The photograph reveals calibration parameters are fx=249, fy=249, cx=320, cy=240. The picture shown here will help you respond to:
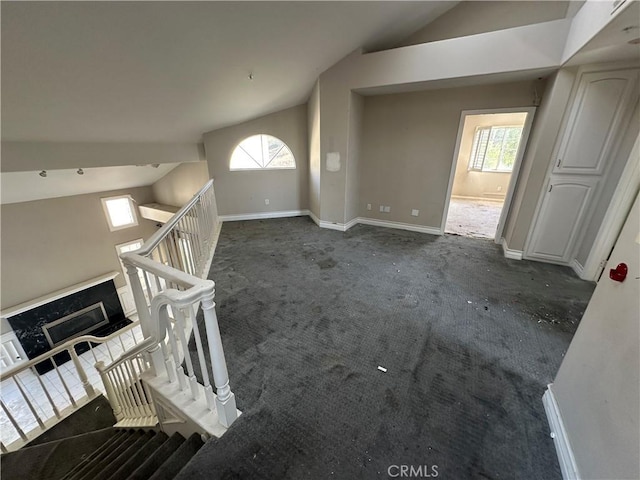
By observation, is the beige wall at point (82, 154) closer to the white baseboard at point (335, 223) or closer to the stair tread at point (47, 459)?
the white baseboard at point (335, 223)

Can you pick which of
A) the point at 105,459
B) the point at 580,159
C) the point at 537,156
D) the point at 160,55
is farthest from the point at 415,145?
the point at 105,459

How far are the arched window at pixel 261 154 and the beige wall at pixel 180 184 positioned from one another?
129 centimetres

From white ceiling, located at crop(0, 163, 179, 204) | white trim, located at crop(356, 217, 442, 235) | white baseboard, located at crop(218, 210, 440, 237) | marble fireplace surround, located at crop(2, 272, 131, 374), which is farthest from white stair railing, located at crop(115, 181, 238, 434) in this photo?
marble fireplace surround, located at crop(2, 272, 131, 374)

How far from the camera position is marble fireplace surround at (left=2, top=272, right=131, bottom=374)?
4914 mm

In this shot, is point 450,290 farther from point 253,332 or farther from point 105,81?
point 105,81

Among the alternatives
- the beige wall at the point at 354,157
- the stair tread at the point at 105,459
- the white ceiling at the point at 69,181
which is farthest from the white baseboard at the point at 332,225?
the white ceiling at the point at 69,181

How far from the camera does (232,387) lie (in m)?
1.64

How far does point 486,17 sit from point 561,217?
2773 mm

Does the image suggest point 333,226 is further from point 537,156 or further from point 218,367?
point 218,367

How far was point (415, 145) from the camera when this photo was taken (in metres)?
4.19

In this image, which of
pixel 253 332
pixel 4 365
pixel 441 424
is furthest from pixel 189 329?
pixel 4 365

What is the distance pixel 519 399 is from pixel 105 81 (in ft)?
13.5

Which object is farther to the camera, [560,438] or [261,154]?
[261,154]

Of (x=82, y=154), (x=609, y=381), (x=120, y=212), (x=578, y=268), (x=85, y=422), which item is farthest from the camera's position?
(x=120, y=212)
